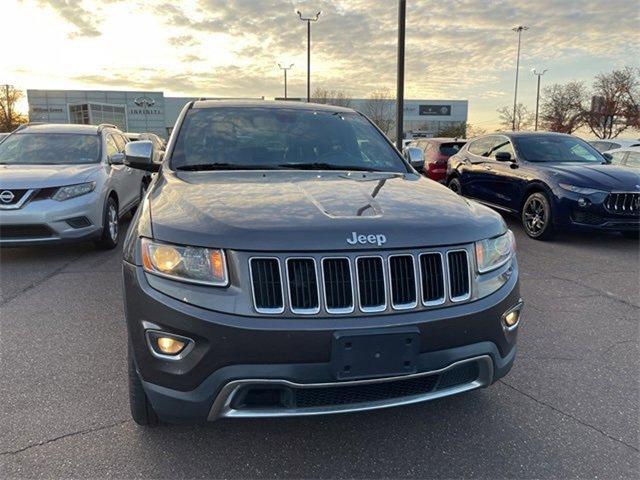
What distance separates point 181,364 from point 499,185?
24.6 ft

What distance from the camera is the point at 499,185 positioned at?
27.7 feet

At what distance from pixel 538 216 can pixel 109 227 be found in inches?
247

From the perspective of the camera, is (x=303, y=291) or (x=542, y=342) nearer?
(x=303, y=291)

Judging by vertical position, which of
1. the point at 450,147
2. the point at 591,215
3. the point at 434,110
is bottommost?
the point at 591,215

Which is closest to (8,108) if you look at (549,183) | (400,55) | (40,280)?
(400,55)

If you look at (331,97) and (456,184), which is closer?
(456,184)

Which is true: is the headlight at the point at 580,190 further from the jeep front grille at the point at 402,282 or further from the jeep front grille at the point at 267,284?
the jeep front grille at the point at 267,284

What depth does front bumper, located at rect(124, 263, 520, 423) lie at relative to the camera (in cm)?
198

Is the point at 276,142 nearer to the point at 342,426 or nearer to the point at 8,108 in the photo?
the point at 342,426

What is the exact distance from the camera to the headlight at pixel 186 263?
80.8 inches

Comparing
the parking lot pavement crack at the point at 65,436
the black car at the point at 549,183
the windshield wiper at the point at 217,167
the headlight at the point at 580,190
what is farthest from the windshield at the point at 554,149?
the parking lot pavement crack at the point at 65,436

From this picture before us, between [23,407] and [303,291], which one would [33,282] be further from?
[303,291]

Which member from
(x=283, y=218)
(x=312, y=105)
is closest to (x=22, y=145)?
(x=312, y=105)

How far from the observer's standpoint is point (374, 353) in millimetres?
2027
